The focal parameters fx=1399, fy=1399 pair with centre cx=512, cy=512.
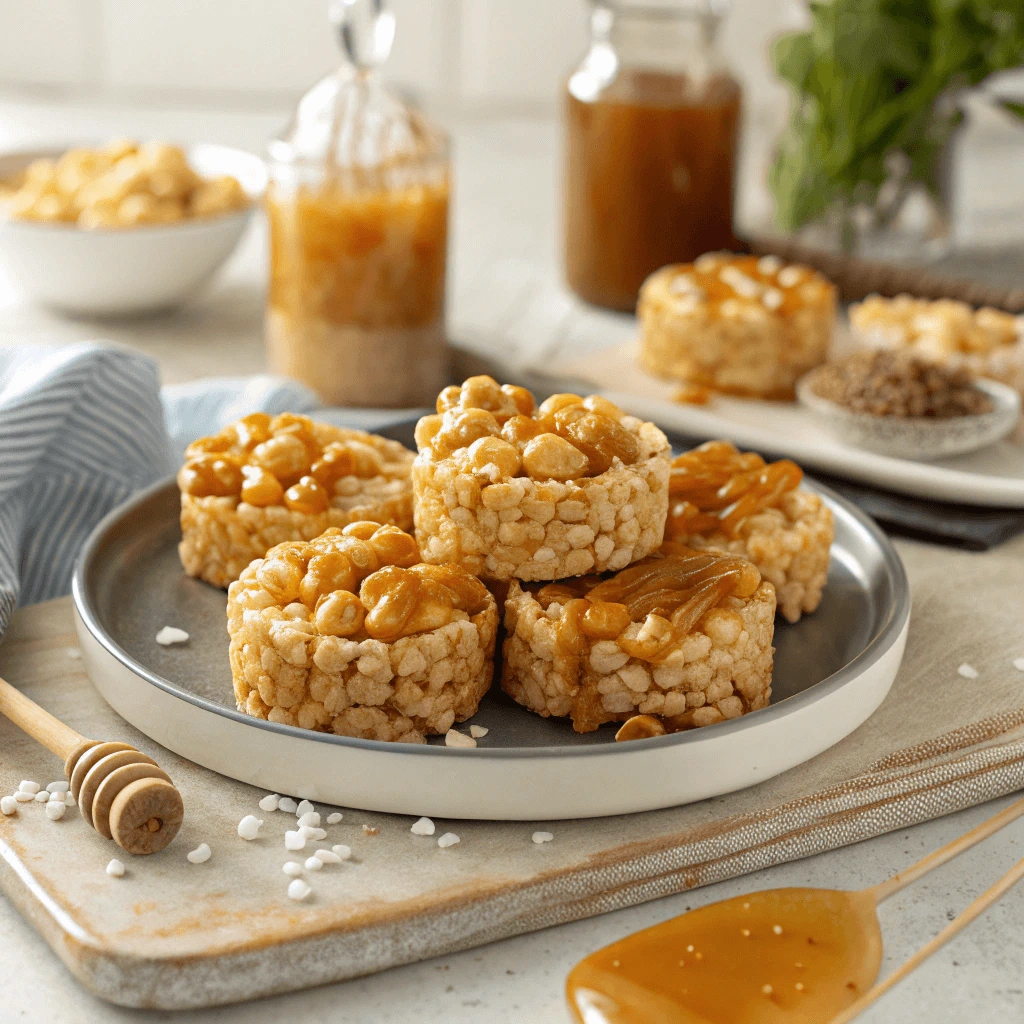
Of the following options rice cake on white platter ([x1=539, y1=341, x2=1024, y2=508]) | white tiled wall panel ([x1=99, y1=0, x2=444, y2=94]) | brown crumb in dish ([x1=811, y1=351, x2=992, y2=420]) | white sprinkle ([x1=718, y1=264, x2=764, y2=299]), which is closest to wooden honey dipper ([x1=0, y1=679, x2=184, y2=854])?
rice cake on white platter ([x1=539, y1=341, x2=1024, y2=508])

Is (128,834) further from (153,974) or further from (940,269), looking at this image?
(940,269)

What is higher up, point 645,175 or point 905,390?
point 645,175

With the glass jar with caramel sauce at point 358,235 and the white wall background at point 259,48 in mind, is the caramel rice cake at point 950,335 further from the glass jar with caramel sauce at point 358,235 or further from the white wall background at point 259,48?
the white wall background at point 259,48

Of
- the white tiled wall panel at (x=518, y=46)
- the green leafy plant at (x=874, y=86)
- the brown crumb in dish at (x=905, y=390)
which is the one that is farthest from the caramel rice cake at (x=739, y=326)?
the white tiled wall panel at (x=518, y=46)

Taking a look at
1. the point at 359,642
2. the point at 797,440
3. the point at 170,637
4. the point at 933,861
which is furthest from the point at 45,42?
the point at 933,861

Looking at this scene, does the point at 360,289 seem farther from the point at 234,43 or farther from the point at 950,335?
the point at 234,43

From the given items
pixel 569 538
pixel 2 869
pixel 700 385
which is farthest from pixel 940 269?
pixel 2 869

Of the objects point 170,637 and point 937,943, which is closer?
point 937,943
